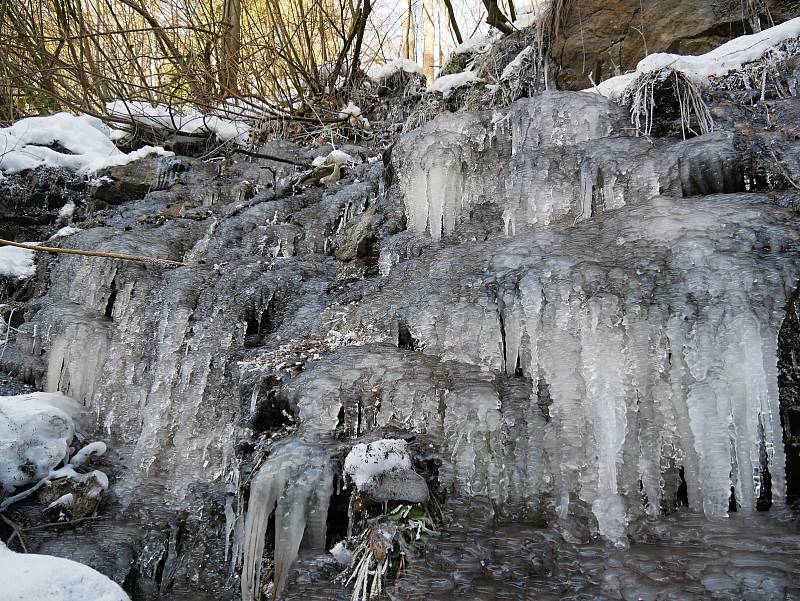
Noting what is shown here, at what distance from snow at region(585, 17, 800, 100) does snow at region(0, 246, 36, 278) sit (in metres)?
5.33

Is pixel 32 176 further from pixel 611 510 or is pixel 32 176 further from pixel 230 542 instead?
pixel 611 510

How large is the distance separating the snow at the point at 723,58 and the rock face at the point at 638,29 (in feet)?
0.99

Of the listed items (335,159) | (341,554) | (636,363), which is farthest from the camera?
(335,159)

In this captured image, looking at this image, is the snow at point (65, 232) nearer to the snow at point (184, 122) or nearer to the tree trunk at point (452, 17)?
the snow at point (184, 122)

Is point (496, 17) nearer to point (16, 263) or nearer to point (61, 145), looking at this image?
point (61, 145)

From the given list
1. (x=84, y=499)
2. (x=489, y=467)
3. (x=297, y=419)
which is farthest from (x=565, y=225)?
(x=84, y=499)

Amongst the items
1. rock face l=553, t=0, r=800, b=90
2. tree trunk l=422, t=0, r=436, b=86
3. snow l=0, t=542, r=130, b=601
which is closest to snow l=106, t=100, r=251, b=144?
rock face l=553, t=0, r=800, b=90

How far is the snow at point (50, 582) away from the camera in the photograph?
2027 millimetres

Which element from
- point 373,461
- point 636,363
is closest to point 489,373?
point 636,363

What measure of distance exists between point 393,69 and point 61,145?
448cm

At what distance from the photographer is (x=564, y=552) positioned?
6.86 feet

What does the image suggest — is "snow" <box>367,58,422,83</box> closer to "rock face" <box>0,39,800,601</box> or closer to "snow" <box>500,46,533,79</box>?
"snow" <box>500,46,533,79</box>

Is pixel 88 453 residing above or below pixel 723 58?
below

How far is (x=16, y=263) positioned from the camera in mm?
5484
